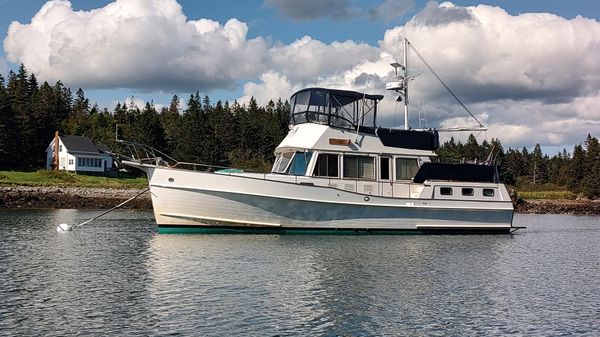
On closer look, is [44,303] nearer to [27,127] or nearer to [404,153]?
[404,153]

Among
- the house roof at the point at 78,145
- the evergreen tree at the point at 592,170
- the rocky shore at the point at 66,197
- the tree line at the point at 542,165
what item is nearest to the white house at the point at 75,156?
the house roof at the point at 78,145

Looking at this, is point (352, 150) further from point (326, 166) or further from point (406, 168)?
point (406, 168)

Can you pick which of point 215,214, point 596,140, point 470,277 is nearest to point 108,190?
point 215,214

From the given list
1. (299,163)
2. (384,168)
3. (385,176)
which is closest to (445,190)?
(385,176)

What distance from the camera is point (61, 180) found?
67125 mm

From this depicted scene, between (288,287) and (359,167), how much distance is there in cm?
1339

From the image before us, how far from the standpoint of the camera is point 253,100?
12281 centimetres

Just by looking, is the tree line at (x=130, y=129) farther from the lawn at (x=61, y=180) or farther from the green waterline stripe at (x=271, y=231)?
the green waterline stripe at (x=271, y=231)

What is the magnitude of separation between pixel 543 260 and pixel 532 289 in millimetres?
7049

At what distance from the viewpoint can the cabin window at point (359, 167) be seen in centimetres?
2855

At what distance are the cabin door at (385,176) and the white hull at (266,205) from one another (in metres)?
0.84

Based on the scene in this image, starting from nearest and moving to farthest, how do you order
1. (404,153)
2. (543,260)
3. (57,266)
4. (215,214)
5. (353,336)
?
(353,336) → (57,266) → (543,260) → (215,214) → (404,153)

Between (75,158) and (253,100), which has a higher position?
(253,100)

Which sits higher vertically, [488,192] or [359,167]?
[359,167]
